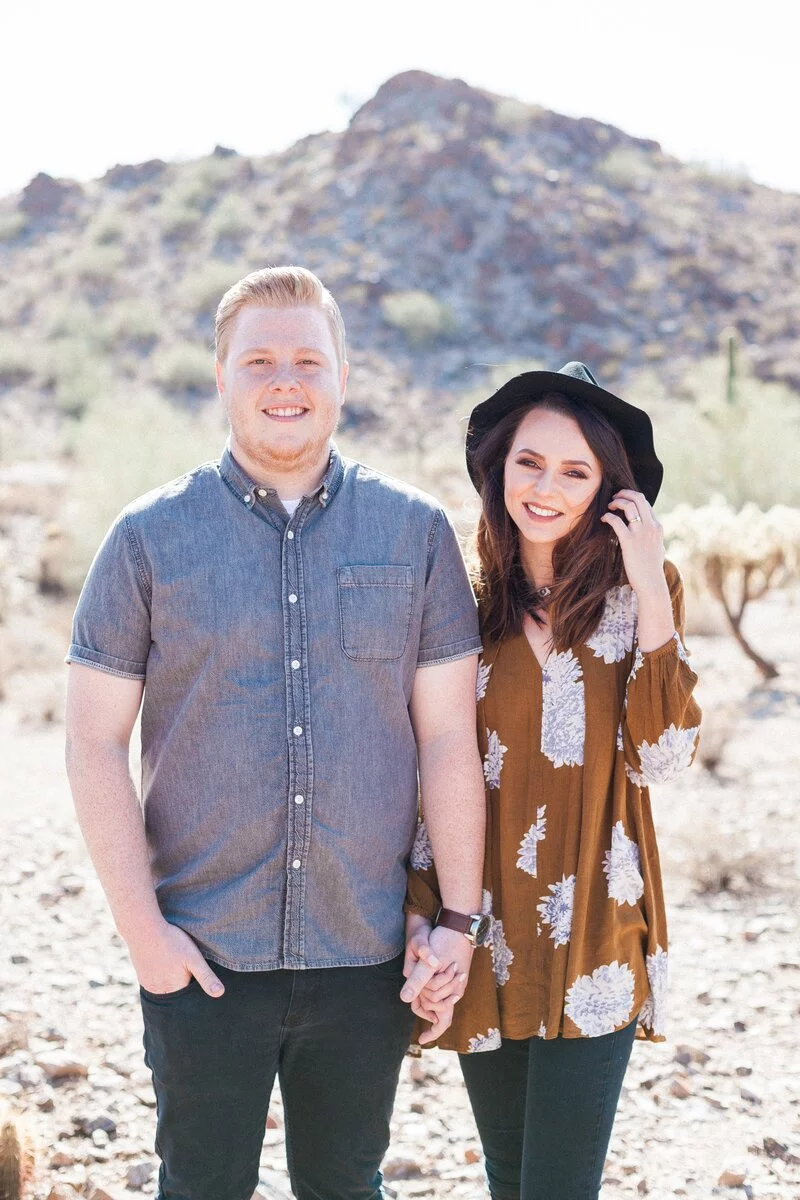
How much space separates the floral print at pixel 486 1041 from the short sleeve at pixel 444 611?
2.53 ft

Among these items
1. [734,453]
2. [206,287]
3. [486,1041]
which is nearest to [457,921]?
[486,1041]

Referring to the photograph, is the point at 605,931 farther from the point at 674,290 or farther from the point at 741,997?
the point at 674,290

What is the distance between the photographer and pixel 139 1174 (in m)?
3.28

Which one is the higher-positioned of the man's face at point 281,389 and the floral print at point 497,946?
the man's face at point 281,389

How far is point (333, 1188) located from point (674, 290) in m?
32.6

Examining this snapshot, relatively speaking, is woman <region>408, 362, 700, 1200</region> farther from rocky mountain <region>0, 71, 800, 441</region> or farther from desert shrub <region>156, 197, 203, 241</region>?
desert shrub <region>156, 197, 203, 241</region>

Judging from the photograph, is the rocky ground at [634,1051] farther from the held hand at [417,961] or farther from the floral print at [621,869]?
the floral print at [621,869]

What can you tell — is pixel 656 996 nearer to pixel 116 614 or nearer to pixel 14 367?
pixel 116 614

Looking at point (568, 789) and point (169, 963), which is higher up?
point (568, 789)

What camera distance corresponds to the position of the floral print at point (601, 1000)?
2.23 m

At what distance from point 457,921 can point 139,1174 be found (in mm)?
1660

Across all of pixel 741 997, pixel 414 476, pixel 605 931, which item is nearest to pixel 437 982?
pixel 605 931

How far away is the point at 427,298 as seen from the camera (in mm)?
30531

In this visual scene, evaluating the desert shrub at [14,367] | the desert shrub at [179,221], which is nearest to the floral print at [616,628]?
the desert shrub at [14,367]
